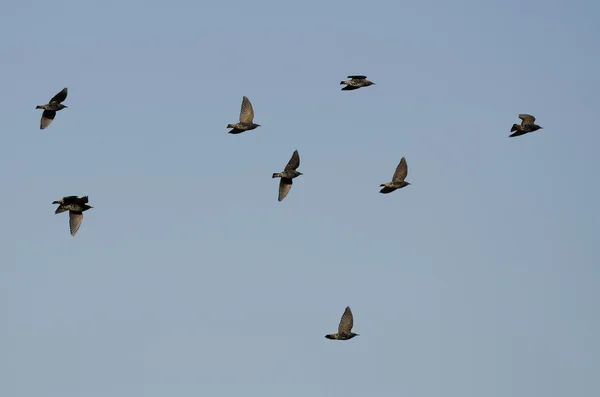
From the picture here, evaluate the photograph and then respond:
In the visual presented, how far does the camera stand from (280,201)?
98.9 metres

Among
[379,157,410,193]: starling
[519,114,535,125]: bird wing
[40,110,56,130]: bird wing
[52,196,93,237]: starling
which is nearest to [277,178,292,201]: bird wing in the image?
[379,157,410,193]: starling

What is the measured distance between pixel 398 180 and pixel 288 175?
8.91 metres

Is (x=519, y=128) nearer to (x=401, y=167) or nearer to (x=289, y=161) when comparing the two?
(x=401, y=167)

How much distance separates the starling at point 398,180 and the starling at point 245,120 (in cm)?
1138

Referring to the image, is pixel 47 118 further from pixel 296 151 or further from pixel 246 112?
pixel 296 151

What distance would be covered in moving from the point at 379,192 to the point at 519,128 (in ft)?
41.0

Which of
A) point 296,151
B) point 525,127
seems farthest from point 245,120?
point 525,127

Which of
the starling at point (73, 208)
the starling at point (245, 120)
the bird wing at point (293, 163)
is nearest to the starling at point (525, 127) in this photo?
the bird wing at point (293, 163)

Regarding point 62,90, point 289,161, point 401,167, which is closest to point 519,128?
point 401,167

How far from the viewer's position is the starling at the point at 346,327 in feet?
339

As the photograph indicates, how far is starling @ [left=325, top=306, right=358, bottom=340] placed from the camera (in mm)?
103188

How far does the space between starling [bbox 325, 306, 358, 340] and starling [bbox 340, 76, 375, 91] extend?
17.8 meters

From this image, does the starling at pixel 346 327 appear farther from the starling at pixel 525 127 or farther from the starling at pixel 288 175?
the starling at pixel 525 127

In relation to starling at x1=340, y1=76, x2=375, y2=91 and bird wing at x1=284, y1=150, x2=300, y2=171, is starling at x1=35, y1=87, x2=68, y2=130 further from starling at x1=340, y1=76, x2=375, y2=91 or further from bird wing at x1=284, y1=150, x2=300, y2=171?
starling at x1=340, y1=76, x2=375, y2=91
